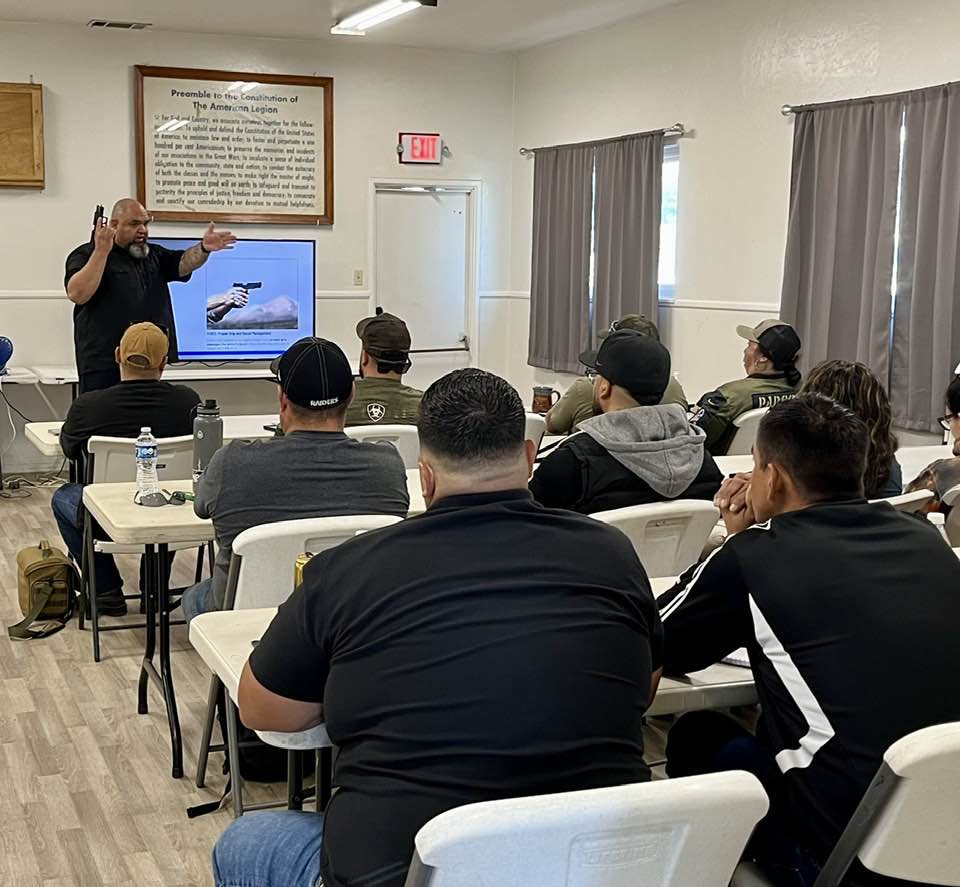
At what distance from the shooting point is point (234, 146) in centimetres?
833

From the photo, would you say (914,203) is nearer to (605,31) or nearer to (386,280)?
(605,31)

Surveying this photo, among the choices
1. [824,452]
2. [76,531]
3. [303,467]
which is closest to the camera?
[824,452]

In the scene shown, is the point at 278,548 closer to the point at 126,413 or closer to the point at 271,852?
the point at 271,852

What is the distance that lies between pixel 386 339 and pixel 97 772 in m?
1.84

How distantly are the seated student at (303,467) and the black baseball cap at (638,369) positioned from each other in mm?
678

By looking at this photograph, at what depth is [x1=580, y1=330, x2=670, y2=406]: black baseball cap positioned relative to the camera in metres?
3.27

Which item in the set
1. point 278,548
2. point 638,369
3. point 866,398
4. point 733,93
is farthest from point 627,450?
point 733,93

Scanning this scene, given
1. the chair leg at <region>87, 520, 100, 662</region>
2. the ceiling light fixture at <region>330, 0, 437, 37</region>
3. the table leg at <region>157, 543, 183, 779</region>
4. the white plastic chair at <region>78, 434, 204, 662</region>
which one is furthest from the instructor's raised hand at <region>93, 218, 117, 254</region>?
the table leg at <region>157, 543, 183, 779</region>

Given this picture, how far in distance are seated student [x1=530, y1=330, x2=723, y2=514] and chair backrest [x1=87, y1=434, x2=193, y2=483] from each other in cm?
150

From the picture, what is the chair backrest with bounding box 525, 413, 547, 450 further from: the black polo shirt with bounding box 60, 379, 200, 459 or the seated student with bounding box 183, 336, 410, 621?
the seated student with bounding box 183, 336, 410, 621

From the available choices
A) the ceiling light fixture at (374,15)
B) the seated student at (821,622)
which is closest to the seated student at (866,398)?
the seated student at (821,622)

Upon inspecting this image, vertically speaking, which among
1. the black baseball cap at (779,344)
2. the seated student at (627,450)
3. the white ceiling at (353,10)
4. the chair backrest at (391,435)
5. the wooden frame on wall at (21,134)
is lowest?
the chair backrest at (391,435)

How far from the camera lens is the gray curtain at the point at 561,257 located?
27.1 ft

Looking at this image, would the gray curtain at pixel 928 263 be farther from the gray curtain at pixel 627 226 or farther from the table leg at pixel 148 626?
the table leg at pixel 148 626
